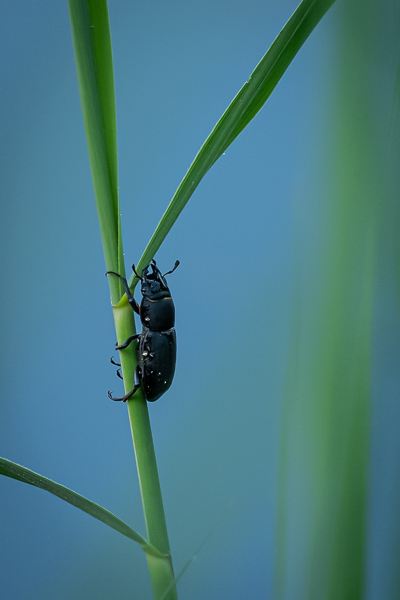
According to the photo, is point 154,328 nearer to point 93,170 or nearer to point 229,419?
point 229,419

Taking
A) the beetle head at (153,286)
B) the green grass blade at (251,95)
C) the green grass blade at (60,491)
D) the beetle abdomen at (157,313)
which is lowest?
the green grass blade at (60,491)

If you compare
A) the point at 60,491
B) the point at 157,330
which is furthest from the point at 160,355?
the point at 60,491

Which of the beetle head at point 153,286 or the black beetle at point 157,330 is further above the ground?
the beetle head at point 153,286

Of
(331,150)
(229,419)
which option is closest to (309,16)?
(331,150)

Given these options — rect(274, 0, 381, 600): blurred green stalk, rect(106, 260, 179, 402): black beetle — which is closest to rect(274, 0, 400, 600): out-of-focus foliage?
rect(274, 0, 381, 600): blurred green stalk

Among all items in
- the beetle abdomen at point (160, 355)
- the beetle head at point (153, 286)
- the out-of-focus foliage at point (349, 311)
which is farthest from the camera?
the beetle head at point (153, 286)

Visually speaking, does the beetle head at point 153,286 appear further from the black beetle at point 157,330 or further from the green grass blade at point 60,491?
the green grass blade at point 60,491

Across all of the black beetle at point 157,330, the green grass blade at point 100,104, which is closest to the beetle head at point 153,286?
the black beetle at point 157,330
